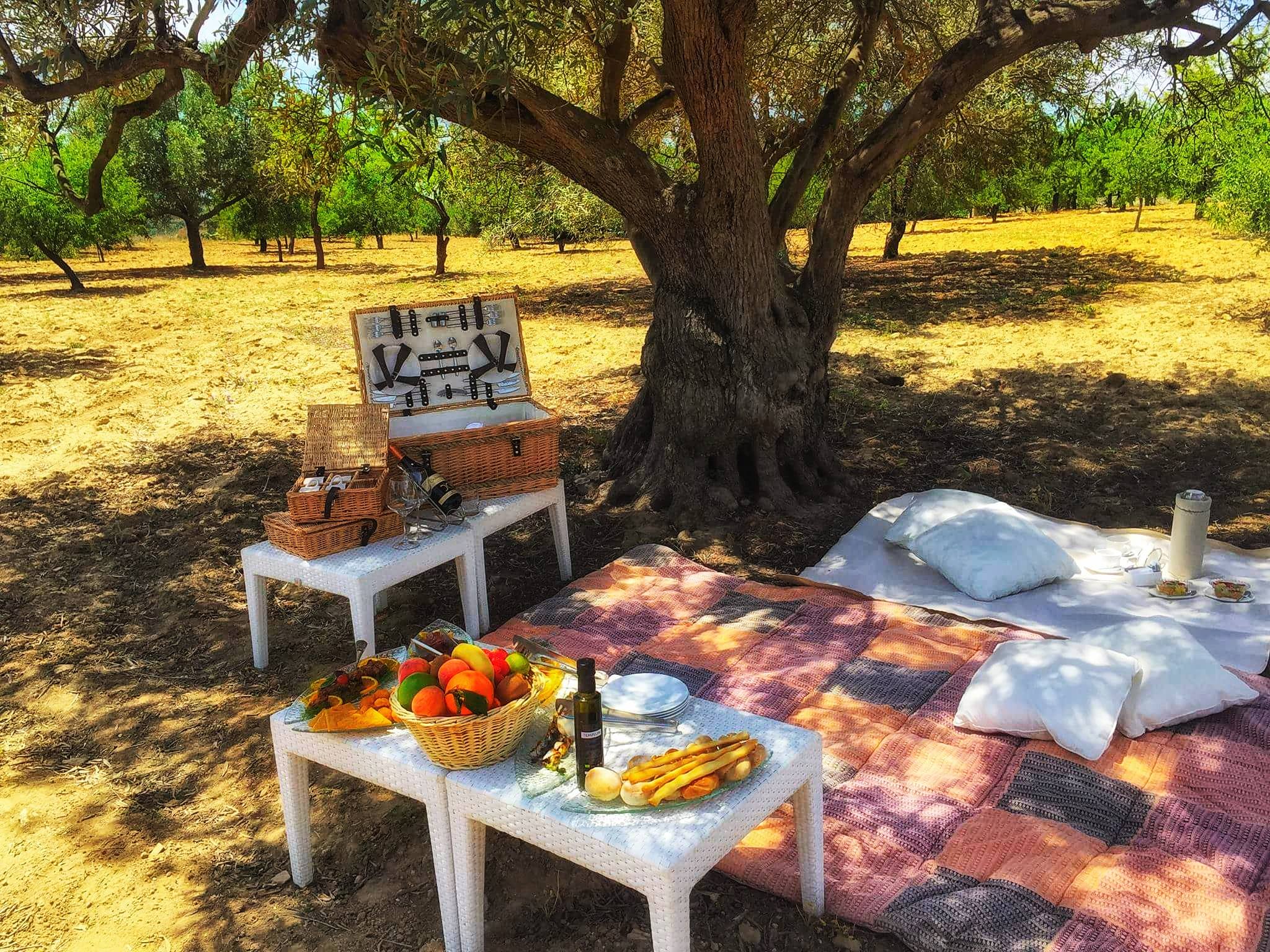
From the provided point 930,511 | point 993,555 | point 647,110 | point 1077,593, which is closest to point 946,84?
point 647,110

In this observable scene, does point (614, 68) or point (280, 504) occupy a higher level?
point (614, 68)

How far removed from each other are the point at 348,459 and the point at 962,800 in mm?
3166

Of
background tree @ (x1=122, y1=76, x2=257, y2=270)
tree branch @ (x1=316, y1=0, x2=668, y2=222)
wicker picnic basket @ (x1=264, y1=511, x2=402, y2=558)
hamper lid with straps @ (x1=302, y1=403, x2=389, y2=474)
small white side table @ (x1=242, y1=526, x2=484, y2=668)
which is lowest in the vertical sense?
small white side table @ (x1=242, y1=526, x2=484, y2=668)

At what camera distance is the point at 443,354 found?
18.7ft

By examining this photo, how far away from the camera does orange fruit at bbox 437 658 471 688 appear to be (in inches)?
102

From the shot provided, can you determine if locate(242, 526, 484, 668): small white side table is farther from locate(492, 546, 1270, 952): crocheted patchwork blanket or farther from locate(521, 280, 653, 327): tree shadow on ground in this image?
locate(521, 280, 653, 327): tree shadow on ground

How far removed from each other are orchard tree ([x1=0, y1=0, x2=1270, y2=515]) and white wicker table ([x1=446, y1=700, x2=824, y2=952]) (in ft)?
10.2

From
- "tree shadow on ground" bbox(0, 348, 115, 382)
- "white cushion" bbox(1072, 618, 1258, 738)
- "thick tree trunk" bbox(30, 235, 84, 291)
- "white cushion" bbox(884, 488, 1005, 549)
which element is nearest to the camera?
"white cushion" bbox(1072, 618, 1258, 738)

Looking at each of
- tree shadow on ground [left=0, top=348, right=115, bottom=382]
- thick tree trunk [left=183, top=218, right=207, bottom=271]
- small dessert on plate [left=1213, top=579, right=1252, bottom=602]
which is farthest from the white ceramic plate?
thick tree trunk [left=183, top=218, right=207, bottom=271]

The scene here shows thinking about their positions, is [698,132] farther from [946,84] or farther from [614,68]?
[946,84]

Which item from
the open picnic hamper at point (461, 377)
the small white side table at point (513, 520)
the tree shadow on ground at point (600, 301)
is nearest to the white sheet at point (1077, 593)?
the small white side table at point (513, 520)

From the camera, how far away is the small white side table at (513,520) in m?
4.84

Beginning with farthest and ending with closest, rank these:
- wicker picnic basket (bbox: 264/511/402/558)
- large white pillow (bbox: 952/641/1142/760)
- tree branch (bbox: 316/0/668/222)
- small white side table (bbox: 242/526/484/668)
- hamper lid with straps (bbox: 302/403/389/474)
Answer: hamper lid with straps (bbox: 302/403/389/474) → tree branch (bbox: 316/0/668/222) → wicker picnic basket (bbox: 264/511/402/558) → small white side table (bbox: 242/526/484/668) → large white pillow (bbox: 952/641/1142/760)

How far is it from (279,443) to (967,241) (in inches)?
872
